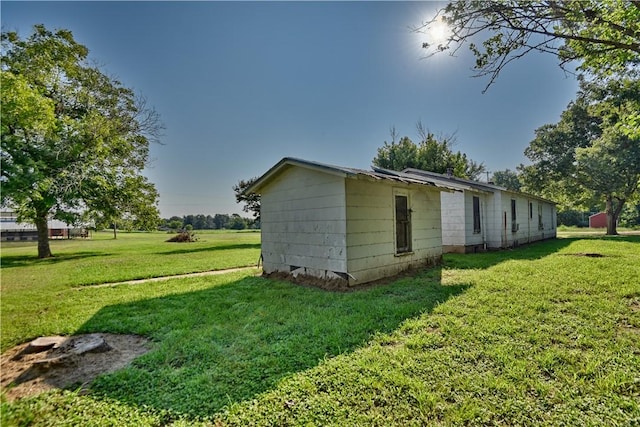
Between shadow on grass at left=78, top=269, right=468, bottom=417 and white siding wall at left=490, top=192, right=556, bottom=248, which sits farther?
white siding wall at left=490, top=192, right=556, bottom=248

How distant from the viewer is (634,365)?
2.68m

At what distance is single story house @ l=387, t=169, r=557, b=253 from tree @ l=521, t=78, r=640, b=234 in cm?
781

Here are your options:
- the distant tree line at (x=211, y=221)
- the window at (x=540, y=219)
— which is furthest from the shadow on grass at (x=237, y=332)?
the distant tree line at (x=211, y=221)

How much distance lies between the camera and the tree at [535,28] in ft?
12.5

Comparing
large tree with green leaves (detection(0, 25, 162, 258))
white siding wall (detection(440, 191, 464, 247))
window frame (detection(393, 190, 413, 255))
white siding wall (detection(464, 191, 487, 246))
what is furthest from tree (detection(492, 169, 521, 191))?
large tree with green leaves (detection(0, 25, 162, 258))

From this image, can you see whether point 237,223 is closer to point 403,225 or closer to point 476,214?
point 476,214

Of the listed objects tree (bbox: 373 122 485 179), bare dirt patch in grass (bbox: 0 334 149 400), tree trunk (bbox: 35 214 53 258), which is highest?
tree (bbox: 373 122 485 179)

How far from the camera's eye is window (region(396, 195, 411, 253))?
7.61 metres

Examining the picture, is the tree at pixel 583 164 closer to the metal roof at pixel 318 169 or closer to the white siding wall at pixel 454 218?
the white siding wall at pixel 454 218

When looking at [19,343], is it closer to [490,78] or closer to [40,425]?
[40,425]

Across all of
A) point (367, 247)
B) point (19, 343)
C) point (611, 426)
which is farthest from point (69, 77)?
point (611, 426)

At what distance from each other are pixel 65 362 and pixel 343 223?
4613 millimetres

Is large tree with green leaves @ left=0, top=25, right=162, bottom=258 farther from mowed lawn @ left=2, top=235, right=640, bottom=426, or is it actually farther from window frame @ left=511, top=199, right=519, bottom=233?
window frame @ left=511, top=199, right=519, bottom=233

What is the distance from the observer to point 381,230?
274 inches
